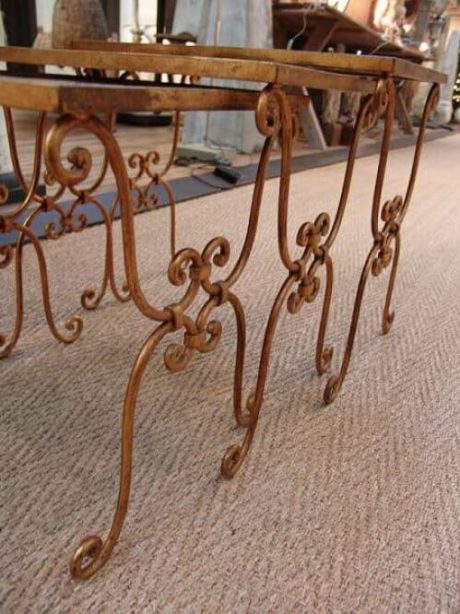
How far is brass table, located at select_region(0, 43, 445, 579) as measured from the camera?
34 cm

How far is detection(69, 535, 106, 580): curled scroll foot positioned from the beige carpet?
10 millimetres

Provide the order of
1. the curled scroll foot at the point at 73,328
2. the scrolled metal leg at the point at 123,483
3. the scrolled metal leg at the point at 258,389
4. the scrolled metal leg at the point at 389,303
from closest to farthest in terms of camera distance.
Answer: the scrolled metal leg at the point at 123,483 → the scrolled metal leg at the point at 258,389 → the curled scroll foot at the point at 73,328 → the scrolled metal leg at the point at 389,303

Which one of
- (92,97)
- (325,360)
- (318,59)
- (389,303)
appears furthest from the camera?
(389,303)

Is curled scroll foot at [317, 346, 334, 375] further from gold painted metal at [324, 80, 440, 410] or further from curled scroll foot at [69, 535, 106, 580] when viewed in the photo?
curled scroll foot at [69, 535, 106, 580]

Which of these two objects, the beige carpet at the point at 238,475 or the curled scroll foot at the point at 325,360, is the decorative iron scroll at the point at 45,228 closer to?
the beige carpet at the point at 238,475

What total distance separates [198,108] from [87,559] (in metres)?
0.36

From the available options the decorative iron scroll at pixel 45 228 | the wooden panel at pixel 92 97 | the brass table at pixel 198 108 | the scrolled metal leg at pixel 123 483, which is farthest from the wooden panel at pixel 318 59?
the scrolled metal leg at pixel 123 483

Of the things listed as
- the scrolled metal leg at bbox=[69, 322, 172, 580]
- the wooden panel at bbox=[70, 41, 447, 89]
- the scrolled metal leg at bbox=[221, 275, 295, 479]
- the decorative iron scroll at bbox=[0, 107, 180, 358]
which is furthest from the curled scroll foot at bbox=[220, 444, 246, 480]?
the wooden panel at bbox=[70, 41, 447, 89]

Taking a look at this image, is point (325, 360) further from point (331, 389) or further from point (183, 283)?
point (183, 283)

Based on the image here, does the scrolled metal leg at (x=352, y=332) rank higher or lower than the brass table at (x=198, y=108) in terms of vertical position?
lower

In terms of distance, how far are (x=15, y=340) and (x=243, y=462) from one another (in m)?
0.36

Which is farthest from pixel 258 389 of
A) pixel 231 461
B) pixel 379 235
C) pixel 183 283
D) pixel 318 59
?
pixel 318 59

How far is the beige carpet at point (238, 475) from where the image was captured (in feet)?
1.51

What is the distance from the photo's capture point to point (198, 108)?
0.41 m
